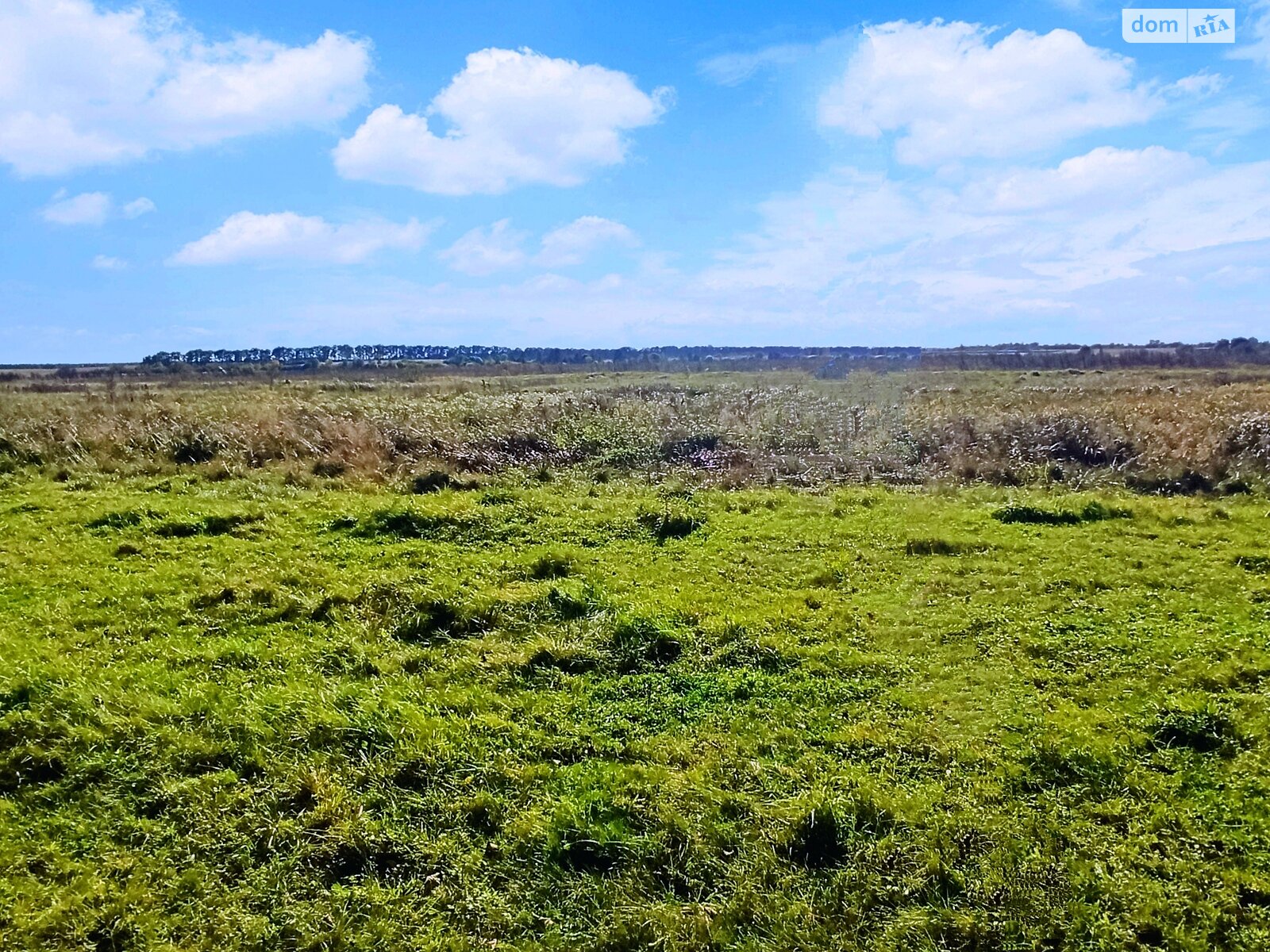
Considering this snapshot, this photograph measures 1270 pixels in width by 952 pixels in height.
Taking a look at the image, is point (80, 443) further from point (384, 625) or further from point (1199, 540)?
point (1199, 540)

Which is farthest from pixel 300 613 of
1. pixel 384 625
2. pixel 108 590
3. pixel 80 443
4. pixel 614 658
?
pixel 80 443

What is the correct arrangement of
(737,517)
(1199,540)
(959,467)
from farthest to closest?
(959,467)
(737,517)
(1199,540)

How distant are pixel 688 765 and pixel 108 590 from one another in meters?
7.42

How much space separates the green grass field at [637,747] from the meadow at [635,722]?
28 mm

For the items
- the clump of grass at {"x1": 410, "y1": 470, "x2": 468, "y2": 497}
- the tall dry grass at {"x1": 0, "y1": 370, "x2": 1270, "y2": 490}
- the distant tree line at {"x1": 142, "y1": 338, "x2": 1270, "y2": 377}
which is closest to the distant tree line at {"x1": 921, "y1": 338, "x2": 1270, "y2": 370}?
the distant tree line at {"x1": 142, "y1": 338, "x2": 1270, "y2": 377}

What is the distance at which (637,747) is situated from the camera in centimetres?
579

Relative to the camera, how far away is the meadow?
4.35 metres

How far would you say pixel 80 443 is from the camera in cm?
1788

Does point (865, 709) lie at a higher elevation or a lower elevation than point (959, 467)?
lower

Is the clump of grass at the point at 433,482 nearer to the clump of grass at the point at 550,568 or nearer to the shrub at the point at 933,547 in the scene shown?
the clump of grass at the point at 550,568

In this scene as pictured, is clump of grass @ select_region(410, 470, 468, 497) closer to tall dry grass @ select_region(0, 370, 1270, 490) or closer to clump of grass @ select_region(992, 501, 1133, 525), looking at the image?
tall dry grass @ select_region(0, 370, 1270, 490)

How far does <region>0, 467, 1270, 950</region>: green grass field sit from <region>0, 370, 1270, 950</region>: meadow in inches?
1.1

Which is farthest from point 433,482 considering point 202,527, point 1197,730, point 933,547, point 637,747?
point 1197,730

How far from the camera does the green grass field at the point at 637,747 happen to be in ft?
14.2
